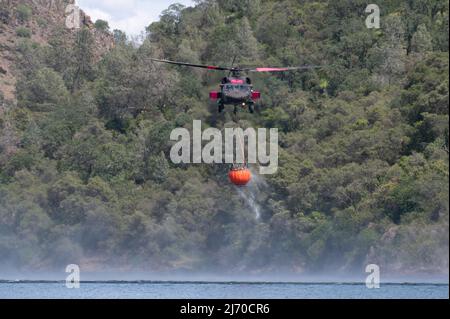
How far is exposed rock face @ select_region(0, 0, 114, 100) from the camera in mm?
145125

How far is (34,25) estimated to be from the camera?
158 metres

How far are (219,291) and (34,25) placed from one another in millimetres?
90270

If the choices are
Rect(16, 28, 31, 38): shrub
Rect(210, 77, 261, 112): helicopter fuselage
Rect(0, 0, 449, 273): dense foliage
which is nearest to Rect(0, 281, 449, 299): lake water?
Rect(0, 0, 449, 273): dense foliage

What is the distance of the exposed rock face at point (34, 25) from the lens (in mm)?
145125

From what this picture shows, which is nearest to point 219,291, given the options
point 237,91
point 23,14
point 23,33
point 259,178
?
point 237,91

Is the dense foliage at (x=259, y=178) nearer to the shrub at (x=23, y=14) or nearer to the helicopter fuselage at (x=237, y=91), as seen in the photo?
the helicopter fuselage at (x=237, y=91)

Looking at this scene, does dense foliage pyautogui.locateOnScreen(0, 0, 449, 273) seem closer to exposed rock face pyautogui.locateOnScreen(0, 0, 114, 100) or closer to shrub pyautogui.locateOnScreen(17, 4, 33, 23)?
exposed rock face pyautogui.locateOnScreen(0, 0, 114, 100)

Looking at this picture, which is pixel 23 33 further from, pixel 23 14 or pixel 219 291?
pixel 219 291

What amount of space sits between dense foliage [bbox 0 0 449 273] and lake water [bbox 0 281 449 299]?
201 cm

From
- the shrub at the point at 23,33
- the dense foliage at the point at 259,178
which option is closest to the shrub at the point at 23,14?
the shrub at the point at 23,33

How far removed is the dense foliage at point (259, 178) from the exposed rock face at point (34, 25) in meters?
12.6
